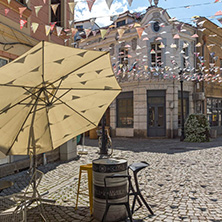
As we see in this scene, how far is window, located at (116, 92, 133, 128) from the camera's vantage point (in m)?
19.1

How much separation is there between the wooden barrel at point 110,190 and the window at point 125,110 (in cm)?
1513

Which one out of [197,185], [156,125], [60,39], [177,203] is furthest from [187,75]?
[177,203]

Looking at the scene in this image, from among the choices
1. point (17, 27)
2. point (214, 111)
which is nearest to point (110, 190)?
point (17, 27)

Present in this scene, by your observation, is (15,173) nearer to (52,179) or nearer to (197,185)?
(52,179)

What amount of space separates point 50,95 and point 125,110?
609 inches

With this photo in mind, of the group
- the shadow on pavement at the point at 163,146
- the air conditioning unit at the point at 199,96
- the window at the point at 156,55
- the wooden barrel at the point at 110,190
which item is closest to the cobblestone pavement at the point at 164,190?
the wooden barrel at the point at 110,190

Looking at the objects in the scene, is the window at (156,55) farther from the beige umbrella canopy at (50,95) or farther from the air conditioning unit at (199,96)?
the beige umbrella canopy at (50,95)

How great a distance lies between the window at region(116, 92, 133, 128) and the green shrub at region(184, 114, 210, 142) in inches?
183

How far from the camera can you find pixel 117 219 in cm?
385

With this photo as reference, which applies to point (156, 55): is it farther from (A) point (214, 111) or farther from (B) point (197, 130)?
(A) point (214, 111)

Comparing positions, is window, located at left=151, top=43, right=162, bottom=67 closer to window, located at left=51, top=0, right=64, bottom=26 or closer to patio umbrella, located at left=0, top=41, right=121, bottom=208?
window, located at left=51, top=0, right=64, bottom=26

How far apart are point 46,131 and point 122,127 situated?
50.7 feet

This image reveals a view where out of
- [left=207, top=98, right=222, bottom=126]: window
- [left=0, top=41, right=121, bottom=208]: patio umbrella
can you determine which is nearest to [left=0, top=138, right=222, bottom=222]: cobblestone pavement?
[left=0, top=41, right=121, bottom=208]: patio umbrella

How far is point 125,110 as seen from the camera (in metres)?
19.5
